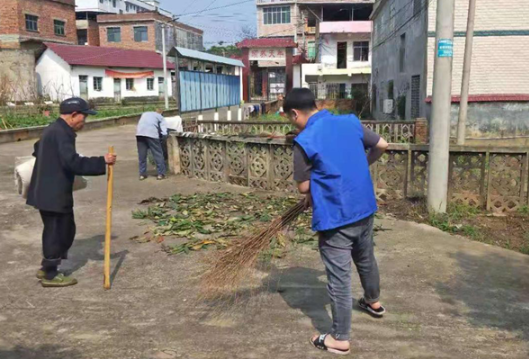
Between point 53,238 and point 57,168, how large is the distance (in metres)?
0.65

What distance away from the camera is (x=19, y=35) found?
43625mm

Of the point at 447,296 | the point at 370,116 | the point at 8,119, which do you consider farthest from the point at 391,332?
the point at 370,116

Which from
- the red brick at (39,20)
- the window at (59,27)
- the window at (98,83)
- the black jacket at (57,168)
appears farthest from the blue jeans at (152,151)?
the window at (59,27)

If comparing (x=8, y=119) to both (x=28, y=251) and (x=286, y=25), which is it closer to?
(x=28, y=251)

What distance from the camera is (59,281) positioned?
4785mm

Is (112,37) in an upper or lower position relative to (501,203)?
upper

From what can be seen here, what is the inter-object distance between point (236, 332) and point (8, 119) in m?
21.9

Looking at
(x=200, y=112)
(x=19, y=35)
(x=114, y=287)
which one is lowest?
(x=114, y=287)

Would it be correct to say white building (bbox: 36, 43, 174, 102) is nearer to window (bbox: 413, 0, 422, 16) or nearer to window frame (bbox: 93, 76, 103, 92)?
window frame (bbox: 93, 76, 103, 92)

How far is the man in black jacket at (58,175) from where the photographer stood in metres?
4.60

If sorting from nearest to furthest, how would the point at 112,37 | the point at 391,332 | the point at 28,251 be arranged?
the point at 391,332, the point at 28,251, the point at 112,37

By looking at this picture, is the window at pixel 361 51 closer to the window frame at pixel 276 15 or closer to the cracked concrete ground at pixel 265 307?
the window frame at pixel 276 15

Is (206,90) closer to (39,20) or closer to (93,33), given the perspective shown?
(39,20)

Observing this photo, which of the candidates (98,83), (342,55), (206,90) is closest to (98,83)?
(98,83)
